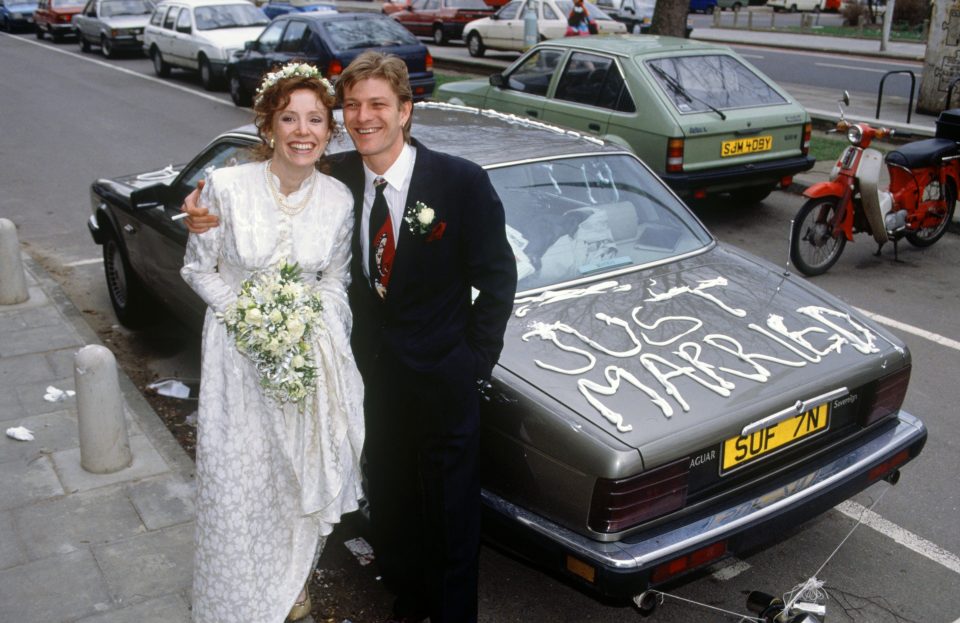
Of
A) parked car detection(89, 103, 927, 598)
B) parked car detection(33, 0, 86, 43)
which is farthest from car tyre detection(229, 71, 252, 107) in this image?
parked car detection(33, 0, 86, 43)

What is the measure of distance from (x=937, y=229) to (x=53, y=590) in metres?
7.67

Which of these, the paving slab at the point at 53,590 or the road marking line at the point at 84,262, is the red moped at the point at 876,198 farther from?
the road marking line at the point at 84,262

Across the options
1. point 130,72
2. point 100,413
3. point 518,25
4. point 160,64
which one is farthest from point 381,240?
point 518,25

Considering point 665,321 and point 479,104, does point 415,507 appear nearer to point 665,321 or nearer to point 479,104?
point 665,321

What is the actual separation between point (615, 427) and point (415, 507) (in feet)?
2.52

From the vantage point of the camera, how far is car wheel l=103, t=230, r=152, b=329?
6.21 m

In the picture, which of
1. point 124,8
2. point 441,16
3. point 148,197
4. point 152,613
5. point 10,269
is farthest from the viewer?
point 441,16

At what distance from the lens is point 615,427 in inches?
119

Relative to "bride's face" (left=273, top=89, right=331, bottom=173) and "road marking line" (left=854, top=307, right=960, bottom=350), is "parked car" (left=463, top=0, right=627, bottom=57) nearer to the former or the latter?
"road marking line" (left=854, top=307, right=960, bottom=350)

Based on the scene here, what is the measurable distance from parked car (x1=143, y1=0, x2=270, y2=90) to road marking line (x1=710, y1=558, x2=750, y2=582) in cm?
1579

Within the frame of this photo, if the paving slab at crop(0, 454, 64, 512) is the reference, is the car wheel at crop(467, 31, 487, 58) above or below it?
above

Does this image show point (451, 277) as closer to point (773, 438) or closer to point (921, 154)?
point (773, 438)

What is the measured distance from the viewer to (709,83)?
350 inches

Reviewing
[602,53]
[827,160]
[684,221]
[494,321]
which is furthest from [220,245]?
[827,160]
